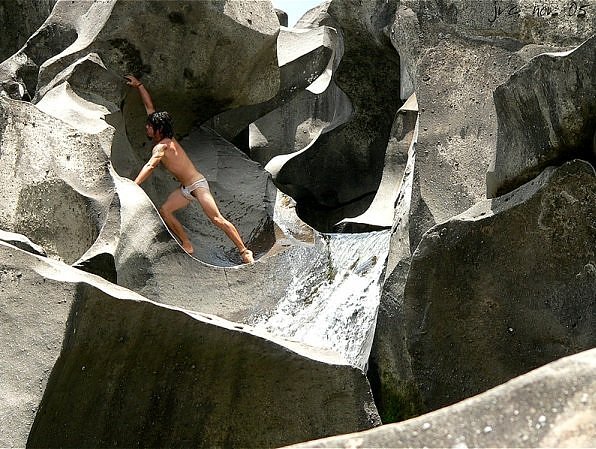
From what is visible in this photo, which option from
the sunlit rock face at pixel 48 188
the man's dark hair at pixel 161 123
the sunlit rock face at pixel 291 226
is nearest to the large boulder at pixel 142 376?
the sunlit rock face at pixel 291 226

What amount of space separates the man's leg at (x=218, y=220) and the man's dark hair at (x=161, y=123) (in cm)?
35

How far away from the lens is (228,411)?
13.7 feet

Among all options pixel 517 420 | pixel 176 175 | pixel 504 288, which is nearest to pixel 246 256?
pixel 176 175

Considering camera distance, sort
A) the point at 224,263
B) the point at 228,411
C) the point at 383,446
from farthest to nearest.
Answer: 1. the point at 224,263
2. the point at 228,411
3. the point at 383,446

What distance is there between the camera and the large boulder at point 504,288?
4.55 metres

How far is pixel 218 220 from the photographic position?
7059 millimetres

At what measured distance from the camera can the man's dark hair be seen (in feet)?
23.6

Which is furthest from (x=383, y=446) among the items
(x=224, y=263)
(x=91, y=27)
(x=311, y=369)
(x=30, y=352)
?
(x=91, y=27)

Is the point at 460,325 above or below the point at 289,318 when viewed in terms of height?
above

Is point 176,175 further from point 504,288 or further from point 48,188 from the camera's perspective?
point 504,288

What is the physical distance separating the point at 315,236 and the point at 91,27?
1.75 metres

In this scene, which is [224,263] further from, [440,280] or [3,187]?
[440,280]

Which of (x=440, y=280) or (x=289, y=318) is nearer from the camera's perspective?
(x=440, y=280)

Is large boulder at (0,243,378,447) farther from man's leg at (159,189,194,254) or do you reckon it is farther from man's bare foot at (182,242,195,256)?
man's leg at (159,189,194,254)
